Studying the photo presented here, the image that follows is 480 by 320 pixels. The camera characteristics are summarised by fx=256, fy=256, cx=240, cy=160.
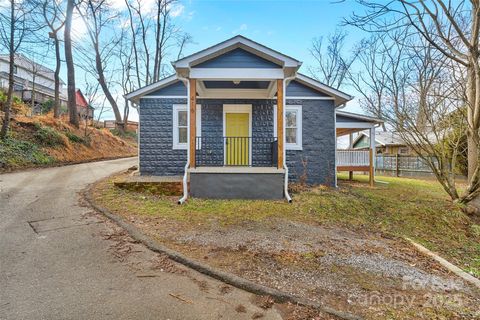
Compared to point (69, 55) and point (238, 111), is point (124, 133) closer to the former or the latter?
point (69, 55)

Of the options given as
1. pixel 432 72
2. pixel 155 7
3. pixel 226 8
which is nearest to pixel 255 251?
pixel 432 72

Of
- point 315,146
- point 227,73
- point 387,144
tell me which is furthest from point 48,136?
point 387,144

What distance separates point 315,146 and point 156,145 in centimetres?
564

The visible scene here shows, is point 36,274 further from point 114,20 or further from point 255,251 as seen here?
point 114,20

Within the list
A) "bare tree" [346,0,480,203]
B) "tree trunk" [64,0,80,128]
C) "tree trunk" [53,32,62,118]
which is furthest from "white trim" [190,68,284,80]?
"tree trunk" [53,32,62,118]

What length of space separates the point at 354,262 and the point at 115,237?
11.8ft

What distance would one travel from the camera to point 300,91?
911 cm

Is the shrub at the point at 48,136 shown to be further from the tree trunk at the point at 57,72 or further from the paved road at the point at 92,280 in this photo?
the paved road at the point at 92,280

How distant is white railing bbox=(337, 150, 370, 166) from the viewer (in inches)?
431

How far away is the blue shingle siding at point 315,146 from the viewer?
9.09 metres

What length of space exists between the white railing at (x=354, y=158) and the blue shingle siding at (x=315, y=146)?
2.06 meters

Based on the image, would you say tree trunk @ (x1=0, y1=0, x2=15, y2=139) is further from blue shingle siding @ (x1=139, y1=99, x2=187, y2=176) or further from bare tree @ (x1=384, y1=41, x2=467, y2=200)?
bare tree @ (x1=384, y1=41, x2=467, y2=200)

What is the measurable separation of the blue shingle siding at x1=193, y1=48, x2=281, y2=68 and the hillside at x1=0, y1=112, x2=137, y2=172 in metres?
8.34

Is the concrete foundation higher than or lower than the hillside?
lower
